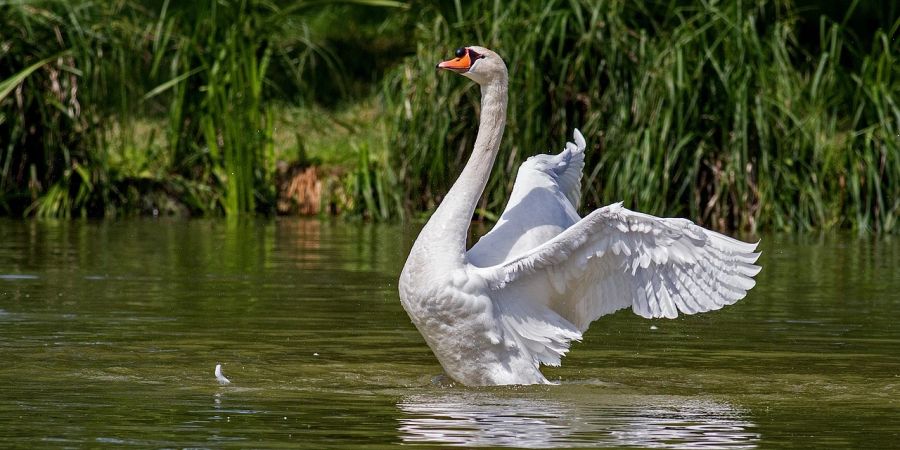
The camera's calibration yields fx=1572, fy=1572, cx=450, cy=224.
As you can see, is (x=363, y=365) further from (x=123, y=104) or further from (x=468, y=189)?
(x=123, y=104)

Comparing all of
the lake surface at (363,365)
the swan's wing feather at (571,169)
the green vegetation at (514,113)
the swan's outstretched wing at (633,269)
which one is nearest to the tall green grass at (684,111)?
the green vegetation at (514,113)

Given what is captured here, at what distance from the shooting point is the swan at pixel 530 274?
6695mm

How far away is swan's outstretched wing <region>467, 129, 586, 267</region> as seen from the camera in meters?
7.03

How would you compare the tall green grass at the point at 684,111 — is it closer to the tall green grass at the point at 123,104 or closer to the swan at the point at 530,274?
the tall green grass at the point at 123,104

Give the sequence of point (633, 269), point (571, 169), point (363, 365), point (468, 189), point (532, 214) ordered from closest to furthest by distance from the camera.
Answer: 1. point (633, 269)
2. point (468, 189)
3. point (532, 214)
4. point (363, 365)
5. point (571, 169)

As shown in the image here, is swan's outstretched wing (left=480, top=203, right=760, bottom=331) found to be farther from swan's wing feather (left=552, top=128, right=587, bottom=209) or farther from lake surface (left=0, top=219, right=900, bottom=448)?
swan's wing feather (left=552, top=128, right=587, bottom=209)

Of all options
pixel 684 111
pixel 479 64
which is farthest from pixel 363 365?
pixel 684 111

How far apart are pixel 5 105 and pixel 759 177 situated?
774 cm

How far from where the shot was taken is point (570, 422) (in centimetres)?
583

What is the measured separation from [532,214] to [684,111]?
8101 millimetres

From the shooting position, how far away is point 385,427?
560 cm

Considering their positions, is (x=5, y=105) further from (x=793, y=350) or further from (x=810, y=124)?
(x=793, y=350)

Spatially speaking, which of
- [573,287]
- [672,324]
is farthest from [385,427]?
[672,324]

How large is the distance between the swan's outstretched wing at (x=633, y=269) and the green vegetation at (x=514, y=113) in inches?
301
